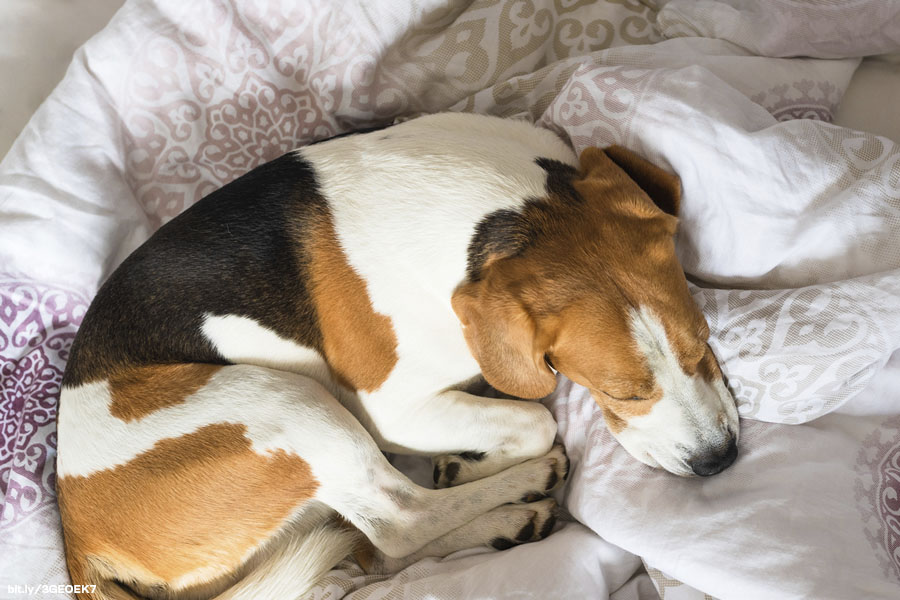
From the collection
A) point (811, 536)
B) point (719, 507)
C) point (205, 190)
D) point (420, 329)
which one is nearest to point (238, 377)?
point (420, 329)

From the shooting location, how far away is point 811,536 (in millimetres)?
1473

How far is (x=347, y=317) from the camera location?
71.4 inches

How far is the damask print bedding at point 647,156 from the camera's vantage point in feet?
5.13

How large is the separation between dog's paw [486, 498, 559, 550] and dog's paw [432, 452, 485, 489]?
0.14m

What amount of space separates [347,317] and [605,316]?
70 cm

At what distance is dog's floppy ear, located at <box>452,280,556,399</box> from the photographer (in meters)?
1.53

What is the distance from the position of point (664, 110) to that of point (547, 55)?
0.69 meters

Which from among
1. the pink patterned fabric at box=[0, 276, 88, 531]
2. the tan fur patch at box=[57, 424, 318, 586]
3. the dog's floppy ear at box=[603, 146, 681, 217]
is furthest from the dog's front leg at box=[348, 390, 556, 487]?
the pink patterned fabric at box=[0, 276, 88, 531]

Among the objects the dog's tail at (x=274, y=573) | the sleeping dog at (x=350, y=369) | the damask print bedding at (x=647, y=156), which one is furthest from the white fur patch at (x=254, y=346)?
the damask print bedding at (x=647, y=156)

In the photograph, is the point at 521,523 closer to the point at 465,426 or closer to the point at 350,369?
the point at 465,426

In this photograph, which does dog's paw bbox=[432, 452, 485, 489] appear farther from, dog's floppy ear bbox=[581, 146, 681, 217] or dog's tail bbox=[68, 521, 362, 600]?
dog's floppy ear bbox=[581, 146, 681, 217]

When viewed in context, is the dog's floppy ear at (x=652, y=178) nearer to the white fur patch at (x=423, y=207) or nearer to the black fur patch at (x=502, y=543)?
the white fur patch at (x=423, y=207)

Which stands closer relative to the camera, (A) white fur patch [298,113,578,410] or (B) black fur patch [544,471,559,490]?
(A) white fur patch [298,113,578,410]

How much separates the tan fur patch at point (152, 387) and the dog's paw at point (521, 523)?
885 mm
